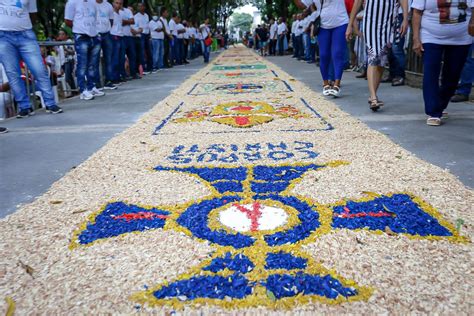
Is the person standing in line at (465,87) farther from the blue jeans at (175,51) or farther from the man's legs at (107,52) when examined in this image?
the blue jeans at (175,51)

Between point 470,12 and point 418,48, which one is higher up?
point 470,12

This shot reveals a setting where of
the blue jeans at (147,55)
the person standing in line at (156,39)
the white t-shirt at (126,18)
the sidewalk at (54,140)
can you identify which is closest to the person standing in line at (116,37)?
the white t-shirt at (126,18)

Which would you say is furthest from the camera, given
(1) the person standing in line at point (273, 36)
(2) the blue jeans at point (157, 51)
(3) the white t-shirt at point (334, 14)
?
(1) the person standing in line at point (273, 36)

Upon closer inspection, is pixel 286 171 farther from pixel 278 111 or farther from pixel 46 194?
pixel 278 111

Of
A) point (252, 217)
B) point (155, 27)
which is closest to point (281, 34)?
point (155, 27)

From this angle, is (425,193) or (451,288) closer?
(451,288)

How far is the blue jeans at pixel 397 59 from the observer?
23.1 ft

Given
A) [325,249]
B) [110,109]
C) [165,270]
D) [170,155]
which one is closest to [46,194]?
[170,155]

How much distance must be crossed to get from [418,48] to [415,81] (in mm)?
3162

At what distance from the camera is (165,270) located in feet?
5.26

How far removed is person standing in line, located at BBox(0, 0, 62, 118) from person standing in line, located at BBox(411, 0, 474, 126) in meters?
4.49

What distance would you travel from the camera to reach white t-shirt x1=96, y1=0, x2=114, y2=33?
25.0ft

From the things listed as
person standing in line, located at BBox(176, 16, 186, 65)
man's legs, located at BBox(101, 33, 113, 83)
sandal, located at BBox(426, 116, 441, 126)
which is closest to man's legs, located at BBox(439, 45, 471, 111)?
sandal, located at BBox(426, 116, 441, 126)

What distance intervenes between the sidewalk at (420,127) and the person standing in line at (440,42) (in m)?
0.25
